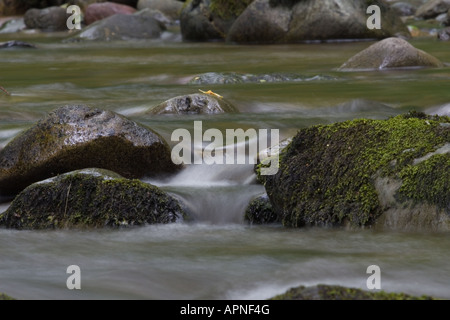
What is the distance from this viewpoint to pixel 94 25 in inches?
823

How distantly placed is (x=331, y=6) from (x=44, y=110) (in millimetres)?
9628

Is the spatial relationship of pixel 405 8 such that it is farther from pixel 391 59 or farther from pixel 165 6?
pixel 391 59

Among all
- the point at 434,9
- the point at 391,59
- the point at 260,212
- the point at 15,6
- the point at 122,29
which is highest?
the point at 15,6

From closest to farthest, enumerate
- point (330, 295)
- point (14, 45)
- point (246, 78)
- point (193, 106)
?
point (330, 295) < point (193, 106) < point (246, 78) < point (14, 45)

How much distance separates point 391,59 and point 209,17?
788 cm

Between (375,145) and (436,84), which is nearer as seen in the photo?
(375,145)

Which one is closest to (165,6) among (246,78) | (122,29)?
(122,29)

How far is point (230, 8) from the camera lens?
18.5m

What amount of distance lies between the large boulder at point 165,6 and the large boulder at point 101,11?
2.27 feet

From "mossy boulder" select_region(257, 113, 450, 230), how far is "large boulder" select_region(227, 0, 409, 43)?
Answer: 463 inches

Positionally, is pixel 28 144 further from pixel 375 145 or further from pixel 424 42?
pixel 424 42

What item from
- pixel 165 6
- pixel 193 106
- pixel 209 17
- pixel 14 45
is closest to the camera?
pixel 193 106
